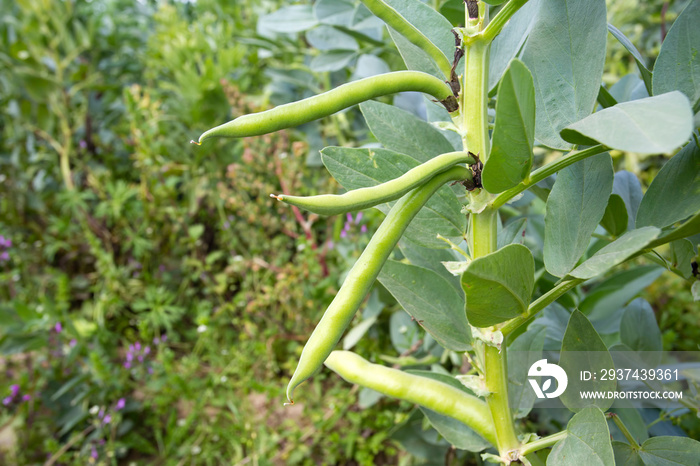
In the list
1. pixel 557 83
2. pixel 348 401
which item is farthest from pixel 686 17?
pixel 348 401

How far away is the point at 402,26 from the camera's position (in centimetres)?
33

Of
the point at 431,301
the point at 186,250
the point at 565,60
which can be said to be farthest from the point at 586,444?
the point at 186,250

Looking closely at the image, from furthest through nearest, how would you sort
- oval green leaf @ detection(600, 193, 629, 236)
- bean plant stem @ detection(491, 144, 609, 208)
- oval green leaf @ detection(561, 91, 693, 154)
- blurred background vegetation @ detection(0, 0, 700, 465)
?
blurred background vegetation @ detection(0, 0, 700, 465) → oval green leaf @ detection(600, 193, 629, 236) → bean plant stem @ detection(491, 144, 609, 208) → oval green leaf @ detection(561, 91, 693, 154)

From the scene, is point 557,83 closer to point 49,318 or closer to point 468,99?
point 468,99

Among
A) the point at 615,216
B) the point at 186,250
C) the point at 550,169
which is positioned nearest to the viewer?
the point at 550,169

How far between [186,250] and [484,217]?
160 cm

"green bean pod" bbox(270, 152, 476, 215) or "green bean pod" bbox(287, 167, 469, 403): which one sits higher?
"green bean pod" bbox(270, 152, 476, 215)

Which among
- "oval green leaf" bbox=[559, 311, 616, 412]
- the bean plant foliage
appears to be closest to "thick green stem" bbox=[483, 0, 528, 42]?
the bean plant foliage

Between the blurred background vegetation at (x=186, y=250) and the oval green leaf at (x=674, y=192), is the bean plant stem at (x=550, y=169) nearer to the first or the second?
the oval green leaf at (x=674, y=192)

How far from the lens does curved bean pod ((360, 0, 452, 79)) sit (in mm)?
315

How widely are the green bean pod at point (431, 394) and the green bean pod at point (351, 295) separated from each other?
0.15m

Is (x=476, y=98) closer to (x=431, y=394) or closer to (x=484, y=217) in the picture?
(x=484, y=217)

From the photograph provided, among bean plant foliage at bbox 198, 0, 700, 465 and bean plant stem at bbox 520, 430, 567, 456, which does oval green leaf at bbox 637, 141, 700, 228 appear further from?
bean plant stem at bbox 520, 430, 567, 456

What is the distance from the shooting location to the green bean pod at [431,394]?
40 cm
